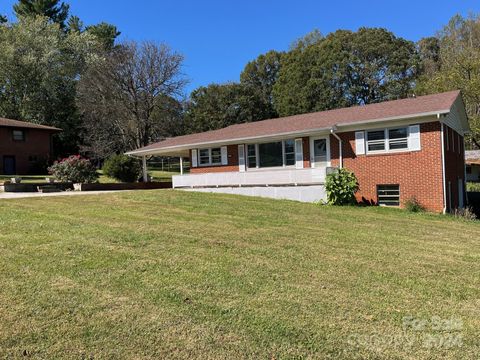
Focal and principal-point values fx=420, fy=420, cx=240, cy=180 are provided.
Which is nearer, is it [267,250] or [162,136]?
[267,250]

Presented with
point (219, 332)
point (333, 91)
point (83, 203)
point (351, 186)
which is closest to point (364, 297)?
point (219, 332)

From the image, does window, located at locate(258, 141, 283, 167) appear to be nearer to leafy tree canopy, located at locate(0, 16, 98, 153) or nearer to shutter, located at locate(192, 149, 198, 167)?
shutter, located at locate(192, 149, 198, 167)

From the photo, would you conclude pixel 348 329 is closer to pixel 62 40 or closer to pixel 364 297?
pixel 364 297

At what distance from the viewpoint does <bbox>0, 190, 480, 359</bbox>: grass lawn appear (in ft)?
12.1

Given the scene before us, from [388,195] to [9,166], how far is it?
31014 millimetres

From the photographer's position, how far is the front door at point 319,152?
18.0 meters

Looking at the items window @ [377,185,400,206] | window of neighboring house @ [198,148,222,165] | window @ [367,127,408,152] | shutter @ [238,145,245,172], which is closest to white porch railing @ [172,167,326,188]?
shutter @ [238,145,245,172]

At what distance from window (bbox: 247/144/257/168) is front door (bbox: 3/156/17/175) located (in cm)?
2359

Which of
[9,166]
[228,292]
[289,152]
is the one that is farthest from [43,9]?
[228,292]

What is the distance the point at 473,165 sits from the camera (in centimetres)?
3591

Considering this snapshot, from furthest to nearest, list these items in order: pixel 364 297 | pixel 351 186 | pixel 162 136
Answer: pixel 162 136 < pixel 351 186 < pixel 364 297

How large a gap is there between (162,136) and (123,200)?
76.4ft

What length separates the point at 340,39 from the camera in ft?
148

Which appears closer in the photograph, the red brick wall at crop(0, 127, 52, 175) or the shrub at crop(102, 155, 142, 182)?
the shrub at crop(102, 155, 142, 182)
